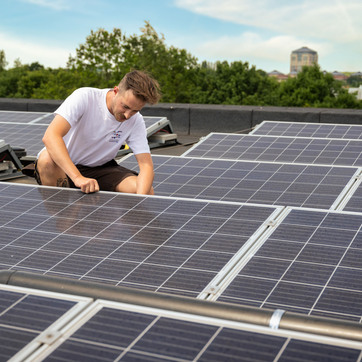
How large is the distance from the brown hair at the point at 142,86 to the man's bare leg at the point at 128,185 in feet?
3.94

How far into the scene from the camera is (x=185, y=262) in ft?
14.8

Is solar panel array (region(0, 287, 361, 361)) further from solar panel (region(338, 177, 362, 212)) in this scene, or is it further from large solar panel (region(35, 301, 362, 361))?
solar panel (region(338, 177, 362, 212))

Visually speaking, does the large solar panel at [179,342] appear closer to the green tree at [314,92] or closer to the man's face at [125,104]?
the man's face at [125,104]

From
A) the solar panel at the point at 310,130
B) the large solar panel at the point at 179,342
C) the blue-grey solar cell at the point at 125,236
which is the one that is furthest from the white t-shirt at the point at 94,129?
the solar panel at the point at 310,130

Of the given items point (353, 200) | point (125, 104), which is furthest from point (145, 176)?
point (353, 200)

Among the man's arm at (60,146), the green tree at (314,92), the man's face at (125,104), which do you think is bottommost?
the green tree at (314,92)

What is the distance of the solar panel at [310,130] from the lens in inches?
574

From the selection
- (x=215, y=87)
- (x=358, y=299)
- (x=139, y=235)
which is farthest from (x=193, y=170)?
(x=215, y=87)

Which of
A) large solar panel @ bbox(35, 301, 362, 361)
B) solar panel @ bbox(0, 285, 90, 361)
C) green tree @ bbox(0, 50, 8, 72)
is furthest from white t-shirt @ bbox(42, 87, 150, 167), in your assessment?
green tree @ bbox(0, 50, 8, 72)

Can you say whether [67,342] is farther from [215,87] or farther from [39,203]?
[215,87]

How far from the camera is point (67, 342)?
2.90 m

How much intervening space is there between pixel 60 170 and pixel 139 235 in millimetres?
2746

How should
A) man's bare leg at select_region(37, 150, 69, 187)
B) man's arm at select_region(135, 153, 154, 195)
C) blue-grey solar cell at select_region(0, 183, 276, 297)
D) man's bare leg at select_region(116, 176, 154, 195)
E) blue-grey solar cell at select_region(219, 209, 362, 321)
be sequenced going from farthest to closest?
man's bare leg at select_region(116, 176, 154, 195) < man's bare leg at select_region(37, 150, 69, 187) < man's arm at select_region(135, 153, 154, 195) < blue-grey solar cell at select_region(0, 183, 276, 297) < blue-grey solar cell at select_region(219, 209, 362, 321)

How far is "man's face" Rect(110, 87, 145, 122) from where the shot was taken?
6.78 m
